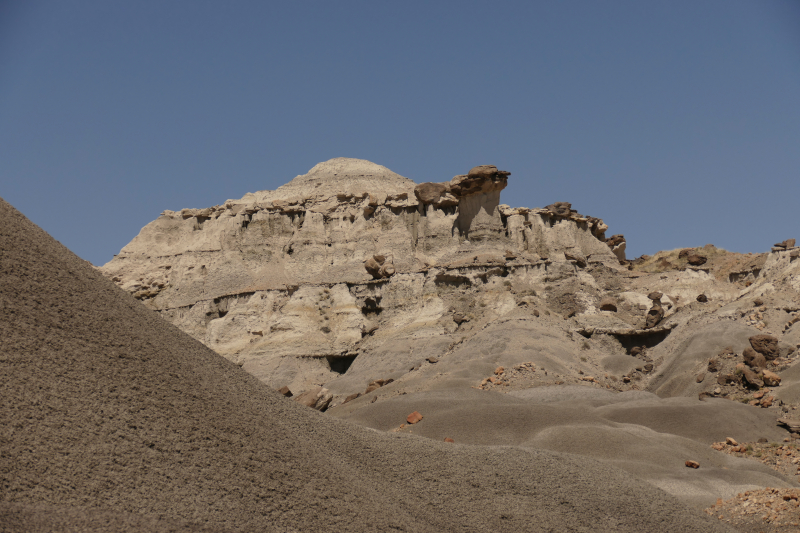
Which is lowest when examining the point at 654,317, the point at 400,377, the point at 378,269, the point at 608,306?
the point at 400,377

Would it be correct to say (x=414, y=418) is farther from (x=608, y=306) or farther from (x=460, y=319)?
(x=608, y=306)

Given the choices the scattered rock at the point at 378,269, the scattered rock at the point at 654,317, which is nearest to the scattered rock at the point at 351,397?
the scattered rock at the point at 378,269

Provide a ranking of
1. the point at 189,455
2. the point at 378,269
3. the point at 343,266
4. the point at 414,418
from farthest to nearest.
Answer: the point at 343,266 → the point at 378,269 → the point at 414,418 → the point at 189,455

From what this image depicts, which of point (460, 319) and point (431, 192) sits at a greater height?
point (431, 192)

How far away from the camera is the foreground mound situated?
6762mm

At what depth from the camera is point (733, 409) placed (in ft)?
64.7

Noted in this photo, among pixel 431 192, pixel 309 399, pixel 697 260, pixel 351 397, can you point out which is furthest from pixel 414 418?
pixel 697 260

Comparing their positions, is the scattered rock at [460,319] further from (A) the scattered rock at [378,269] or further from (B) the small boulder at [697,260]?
(B) the small boulder at [697,260]

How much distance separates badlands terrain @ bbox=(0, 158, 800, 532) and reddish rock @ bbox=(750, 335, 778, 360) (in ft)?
0.41

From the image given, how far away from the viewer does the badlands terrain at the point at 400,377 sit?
7.40m

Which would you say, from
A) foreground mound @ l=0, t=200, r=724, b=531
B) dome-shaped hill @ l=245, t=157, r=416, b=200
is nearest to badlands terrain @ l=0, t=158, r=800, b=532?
foreground mound @ l=0, t=200, r=724, b=531

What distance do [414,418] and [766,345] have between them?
1406 centimetres

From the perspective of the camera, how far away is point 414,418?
18609 millimetres

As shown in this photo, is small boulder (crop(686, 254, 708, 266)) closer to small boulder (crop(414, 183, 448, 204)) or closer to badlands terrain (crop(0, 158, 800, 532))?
→ badlands terrain (crop(0, 158, 800, 532))
